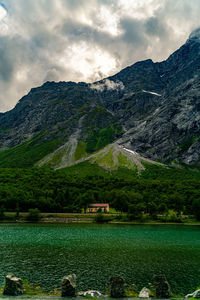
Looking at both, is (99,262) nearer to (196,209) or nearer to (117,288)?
(117,288)

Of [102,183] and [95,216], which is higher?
[102,183]

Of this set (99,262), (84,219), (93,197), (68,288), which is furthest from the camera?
(93,197)

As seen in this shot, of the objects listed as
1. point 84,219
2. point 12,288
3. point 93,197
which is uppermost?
point 93,197

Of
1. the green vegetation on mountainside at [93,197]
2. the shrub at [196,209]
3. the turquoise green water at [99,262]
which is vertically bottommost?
the turquoise green water at [99,262]

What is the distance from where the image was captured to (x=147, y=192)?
165 metres

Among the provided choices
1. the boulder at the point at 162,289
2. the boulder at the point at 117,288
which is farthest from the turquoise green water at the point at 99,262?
the boulder at the point at 162,289

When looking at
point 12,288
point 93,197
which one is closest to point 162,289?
point 12,288

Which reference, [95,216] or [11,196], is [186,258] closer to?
[95,216]

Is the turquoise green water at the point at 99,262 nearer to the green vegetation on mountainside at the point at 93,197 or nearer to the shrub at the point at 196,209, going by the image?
the green vegetation on mountainside at the point at 93,197

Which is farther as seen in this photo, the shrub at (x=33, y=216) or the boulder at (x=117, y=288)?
the shrub at (x=33, y=216)

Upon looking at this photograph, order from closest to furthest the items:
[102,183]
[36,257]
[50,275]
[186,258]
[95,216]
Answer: [50,275], [36,257], [186,258], [95,216], [102,183]

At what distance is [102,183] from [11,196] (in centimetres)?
7385

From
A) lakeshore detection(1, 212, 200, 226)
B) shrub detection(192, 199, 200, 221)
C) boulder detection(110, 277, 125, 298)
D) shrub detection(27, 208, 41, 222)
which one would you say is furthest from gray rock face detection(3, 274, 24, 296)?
shrub detection(192, 199, 200, 221)

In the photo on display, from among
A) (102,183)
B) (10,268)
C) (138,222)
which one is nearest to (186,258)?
(10,268)
